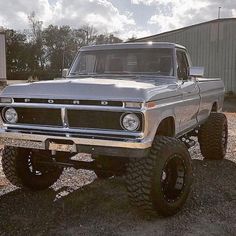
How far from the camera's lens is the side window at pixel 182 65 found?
606 centimetres

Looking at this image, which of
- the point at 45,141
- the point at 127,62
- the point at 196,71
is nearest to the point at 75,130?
the point at 45,141

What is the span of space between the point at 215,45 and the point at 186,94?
18469 mm

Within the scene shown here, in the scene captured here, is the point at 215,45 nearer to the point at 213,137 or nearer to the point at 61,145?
the point at 213,137

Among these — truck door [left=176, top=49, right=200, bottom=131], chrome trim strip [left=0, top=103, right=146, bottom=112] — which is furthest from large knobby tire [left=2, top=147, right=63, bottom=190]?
truck door [left=176, top=49, right=200, bottom=131]

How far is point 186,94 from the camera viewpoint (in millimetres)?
5812

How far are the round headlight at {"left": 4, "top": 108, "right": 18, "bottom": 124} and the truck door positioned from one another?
85.2 inches

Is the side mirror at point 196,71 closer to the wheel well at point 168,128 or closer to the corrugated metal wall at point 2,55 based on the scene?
the wheel well at point 168,128

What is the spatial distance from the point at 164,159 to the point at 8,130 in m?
1.90

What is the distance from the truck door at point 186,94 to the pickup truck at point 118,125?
17 millimetres

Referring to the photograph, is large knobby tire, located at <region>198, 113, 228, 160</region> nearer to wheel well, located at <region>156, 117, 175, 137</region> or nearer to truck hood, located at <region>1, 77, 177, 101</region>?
wheel well, located at <region>156, 117, 175, 137</region>

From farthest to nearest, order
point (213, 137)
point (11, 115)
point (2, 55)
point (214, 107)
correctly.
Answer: point (2, 55) → point (214, 107) → point (213, 137) → point (11, 115)

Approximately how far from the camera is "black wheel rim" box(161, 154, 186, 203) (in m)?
4.91

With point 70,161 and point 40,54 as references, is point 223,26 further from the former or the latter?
point 40,54

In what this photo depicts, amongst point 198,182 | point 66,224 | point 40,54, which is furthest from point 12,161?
point 40,54
